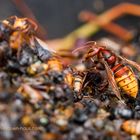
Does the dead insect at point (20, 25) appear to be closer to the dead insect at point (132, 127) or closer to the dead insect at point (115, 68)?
the dead insect at point (115, 68)

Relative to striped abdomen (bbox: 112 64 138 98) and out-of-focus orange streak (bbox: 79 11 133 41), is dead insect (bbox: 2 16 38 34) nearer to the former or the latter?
striped abdomen (bbox: 112 64 138 98)

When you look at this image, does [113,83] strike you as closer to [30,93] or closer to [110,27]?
[30,93]

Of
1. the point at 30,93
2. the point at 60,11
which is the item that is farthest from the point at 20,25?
the point at 60,11

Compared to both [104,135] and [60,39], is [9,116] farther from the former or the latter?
[60,39]

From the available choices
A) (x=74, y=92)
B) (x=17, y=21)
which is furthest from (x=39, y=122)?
(x=17, y=21)

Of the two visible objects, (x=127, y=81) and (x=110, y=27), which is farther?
(x=110, y=27)

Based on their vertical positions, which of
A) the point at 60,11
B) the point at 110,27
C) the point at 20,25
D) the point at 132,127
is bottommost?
the point at 132,127
